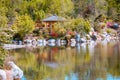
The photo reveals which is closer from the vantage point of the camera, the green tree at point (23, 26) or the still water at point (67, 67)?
the still water at point (67, 67)

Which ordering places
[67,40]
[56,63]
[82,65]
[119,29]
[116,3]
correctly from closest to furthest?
[116,3], [82,65], [56,63], [67,40], [119,29]

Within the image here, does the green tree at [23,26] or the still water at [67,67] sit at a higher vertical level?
the green tree at [23,26]

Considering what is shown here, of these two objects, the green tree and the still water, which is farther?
the green tree

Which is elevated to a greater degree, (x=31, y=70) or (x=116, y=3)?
(x=116, y=3)

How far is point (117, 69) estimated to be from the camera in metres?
20.4

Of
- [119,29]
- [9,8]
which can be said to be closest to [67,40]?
[9,8]

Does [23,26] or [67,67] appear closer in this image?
[67,67]

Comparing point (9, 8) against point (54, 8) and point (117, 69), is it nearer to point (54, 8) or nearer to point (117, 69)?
point (54, 8)

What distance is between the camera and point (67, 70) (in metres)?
20.5

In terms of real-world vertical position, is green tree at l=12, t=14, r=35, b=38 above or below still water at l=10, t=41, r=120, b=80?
above

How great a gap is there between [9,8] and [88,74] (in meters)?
27.6

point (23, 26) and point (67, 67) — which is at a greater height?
point (23, 26)

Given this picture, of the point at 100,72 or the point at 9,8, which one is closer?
the point at 100,72

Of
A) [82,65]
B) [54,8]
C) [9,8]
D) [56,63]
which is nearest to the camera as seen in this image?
[82,65]
